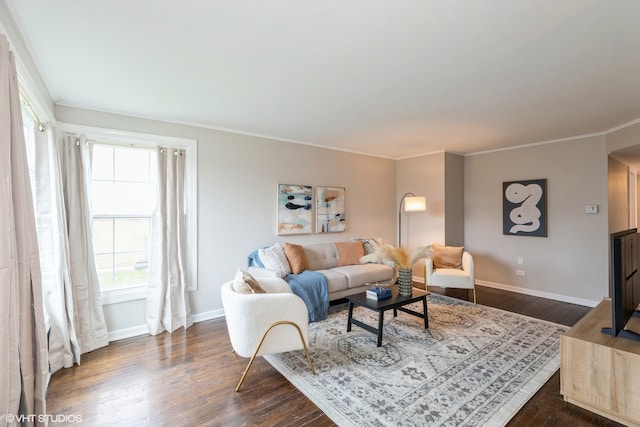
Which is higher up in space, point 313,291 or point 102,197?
point 102,197

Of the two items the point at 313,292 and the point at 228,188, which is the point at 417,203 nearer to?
the point at 313,292

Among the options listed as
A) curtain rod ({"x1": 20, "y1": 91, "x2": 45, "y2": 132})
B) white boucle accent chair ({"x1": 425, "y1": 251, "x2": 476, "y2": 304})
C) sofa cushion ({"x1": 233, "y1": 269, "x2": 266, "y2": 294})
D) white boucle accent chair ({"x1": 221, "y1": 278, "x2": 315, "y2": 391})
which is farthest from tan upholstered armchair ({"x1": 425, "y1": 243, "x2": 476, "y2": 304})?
curtain rod ({"x1": 20, "y1": 91, "x2": 45, "y2": 132})

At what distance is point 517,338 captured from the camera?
10.2ft

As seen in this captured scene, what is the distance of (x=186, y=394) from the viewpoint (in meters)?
2.24

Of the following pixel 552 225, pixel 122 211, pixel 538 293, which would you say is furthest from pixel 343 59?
pixel 538 293

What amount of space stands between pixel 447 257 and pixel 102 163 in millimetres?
4878

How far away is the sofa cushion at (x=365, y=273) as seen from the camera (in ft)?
13.6

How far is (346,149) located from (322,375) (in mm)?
3747

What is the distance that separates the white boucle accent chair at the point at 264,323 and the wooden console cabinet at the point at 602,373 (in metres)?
1.90

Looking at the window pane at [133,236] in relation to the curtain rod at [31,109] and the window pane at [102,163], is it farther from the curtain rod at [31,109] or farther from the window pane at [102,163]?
the curtain rod at [31,109]

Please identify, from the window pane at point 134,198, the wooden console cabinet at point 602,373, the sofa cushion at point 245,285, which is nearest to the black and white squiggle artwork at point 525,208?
the wooden console cabinet at point 602,373

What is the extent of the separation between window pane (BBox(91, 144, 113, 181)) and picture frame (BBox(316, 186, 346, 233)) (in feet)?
9.21

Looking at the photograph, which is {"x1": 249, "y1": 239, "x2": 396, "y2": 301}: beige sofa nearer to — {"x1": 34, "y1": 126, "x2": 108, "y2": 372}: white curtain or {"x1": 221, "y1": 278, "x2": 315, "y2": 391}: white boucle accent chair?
{"x1": 221, "y1": 278, "x2": 315, "y2": 391}: white boucle accent chair

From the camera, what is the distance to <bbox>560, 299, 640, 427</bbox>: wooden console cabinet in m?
1.85
